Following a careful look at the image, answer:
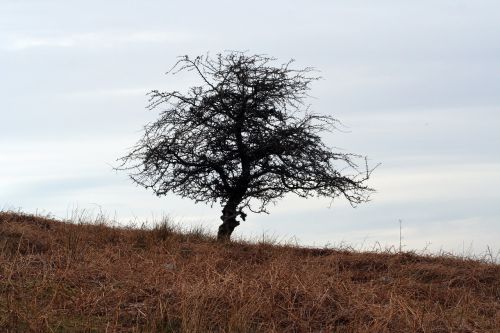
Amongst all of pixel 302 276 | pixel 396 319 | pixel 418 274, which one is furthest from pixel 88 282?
pixel 418 274

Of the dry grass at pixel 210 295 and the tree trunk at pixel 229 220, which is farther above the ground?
the tree trunk at pixel 229 220

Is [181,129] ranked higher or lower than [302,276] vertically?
higher

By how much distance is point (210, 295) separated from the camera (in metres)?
7.52

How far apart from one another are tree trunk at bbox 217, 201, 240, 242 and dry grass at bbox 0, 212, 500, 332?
9.93 feet

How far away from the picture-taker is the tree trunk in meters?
14.7

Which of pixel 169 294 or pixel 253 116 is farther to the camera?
pixel 253 116

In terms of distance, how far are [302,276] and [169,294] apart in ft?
6.63

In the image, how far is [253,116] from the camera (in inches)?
577

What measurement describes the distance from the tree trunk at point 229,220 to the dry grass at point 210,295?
119 inches

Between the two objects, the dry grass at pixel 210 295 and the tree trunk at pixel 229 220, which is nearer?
the dry grass at pixel 210 295

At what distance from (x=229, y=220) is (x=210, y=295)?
7.27 metres

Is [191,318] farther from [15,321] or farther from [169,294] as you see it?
[15,321]

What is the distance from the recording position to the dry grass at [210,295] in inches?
275

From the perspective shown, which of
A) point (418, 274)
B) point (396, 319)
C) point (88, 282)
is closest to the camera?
point (396, 319)
